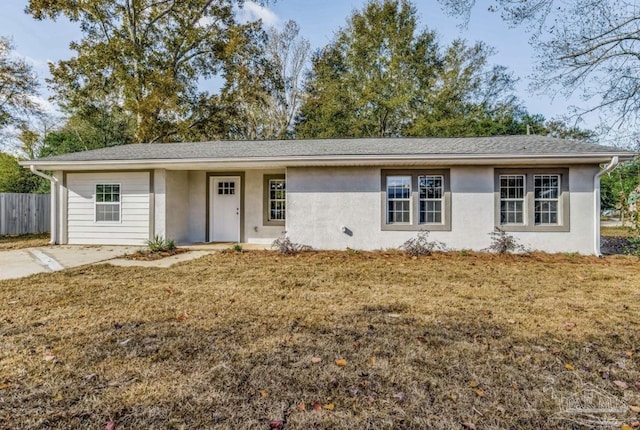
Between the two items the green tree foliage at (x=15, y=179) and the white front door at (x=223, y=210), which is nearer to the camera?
the white front door at (x=223, y=210)

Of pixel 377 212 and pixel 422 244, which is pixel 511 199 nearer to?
pixel 422 244

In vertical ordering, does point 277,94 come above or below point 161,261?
above

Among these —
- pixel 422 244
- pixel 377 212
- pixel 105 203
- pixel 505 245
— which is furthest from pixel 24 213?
pixel 505 245

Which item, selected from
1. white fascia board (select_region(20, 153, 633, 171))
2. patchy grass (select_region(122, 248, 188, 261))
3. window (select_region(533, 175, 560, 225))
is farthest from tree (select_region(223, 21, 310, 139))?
window (select_region(533, 175, 560, 225))

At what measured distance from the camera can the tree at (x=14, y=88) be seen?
17.7 meters

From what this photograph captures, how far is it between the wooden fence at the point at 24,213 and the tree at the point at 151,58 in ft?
18.6

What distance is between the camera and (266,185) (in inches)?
415

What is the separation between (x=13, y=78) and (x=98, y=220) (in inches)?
554

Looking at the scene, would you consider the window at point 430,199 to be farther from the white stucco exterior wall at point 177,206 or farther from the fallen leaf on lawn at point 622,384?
the white stucco exterior wall at point 177,206

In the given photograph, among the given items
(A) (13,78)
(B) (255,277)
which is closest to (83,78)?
(A) (13,78)

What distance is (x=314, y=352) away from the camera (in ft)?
10.1

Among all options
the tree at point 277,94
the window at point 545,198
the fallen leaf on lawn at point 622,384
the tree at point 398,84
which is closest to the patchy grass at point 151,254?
the fallen leaf on lawn at point 622,384

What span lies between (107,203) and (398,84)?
18.5 metres

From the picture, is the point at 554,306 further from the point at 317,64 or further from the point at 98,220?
the point at 317,64
